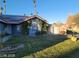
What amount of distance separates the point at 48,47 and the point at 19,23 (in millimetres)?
519

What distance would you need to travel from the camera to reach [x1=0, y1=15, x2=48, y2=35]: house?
89.8 inches

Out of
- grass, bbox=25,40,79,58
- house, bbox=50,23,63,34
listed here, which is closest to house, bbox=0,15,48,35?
house, bbox=50,23,63,34

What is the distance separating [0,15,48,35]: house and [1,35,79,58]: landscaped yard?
0.12m

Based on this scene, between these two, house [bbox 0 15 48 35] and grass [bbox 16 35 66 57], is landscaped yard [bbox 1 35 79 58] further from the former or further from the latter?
house [bbox 0 15 48 35]

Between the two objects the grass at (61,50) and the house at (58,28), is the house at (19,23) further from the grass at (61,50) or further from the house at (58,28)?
the grass at (61,50)

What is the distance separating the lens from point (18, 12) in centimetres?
239

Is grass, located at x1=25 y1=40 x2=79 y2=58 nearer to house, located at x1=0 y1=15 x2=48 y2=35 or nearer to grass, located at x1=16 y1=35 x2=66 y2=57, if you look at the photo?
grass, located at x1=16 y1=35 x2=66 y2=57

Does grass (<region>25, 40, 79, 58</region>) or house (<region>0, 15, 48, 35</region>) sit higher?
house (<region>0, 15, 48, 35</region>)

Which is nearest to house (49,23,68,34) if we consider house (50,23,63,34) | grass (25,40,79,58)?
house (50,23,63,34)

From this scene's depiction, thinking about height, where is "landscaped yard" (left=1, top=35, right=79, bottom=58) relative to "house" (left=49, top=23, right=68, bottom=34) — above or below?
below

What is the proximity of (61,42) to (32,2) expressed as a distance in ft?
2.25

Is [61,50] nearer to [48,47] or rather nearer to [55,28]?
[48,47]

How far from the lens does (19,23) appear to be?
91.1 inches

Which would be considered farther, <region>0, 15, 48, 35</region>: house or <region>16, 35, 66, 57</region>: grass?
<region>16, 35, 66, 57</region>: grass
